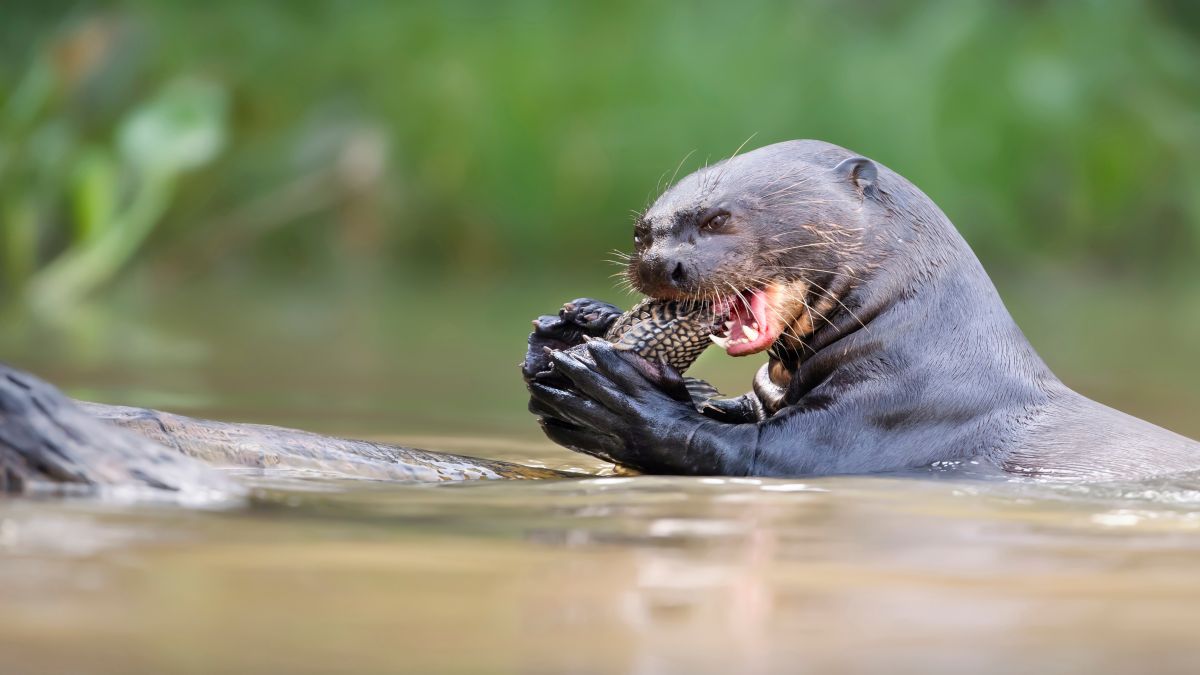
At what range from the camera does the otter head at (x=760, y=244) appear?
3439 millimetres

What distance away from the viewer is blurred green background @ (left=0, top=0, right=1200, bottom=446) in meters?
9.51

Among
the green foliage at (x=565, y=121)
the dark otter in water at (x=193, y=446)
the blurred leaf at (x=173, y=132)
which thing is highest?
the green foliage at (x=565, y=121)

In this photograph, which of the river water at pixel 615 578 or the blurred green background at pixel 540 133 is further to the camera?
the blurred green background at pixel 540 133

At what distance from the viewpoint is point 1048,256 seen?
1093 cm

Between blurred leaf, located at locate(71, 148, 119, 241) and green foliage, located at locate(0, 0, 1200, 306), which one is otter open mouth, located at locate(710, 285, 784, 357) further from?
green foliage, located at locate(0, 0, 1200, 306)

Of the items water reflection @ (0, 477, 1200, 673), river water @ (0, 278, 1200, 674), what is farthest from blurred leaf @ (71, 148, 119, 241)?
water reflection @ (0, 477, 1200, 673)

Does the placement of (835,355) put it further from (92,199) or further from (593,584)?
(92,199)

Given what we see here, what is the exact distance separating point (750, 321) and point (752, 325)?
0.02m

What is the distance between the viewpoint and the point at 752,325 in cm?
349

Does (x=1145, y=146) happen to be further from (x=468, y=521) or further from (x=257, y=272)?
(x=468, y=521)

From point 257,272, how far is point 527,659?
892 centimetres

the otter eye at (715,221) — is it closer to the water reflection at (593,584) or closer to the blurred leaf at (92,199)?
the water reflection at (593,584)

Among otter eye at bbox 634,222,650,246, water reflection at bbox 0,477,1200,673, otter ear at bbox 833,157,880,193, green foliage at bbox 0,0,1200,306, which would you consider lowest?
water reflection at bbox 0,477,1200,673

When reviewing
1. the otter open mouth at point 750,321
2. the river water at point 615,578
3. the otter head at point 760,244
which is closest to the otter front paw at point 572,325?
the otter head at point 760,244
